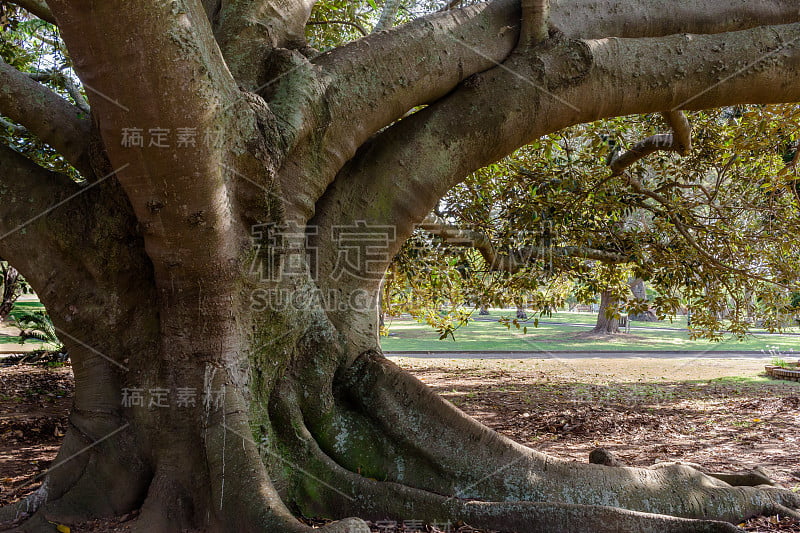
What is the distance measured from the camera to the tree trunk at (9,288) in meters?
13.7

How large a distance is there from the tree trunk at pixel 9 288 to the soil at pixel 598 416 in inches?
129

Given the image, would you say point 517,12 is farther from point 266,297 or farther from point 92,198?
point 92,198

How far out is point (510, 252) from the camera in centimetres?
832

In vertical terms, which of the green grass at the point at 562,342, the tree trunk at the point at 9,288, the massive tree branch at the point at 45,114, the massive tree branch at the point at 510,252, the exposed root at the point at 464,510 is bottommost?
the green grass at the point at 562,342

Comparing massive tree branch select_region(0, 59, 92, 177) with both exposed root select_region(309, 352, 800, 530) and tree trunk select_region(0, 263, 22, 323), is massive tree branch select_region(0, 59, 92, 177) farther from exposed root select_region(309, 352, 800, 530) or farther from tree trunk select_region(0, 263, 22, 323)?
tree trunk select_region(0, 263, 22, 323)

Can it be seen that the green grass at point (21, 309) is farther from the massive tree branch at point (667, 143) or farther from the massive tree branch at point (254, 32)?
the massive tree branch at point (667, 143)

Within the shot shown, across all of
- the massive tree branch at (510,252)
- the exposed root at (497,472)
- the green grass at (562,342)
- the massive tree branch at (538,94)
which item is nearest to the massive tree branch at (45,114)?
the massive tree branch at (538,94)

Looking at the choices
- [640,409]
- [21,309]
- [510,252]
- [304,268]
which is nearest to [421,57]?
[304,268]

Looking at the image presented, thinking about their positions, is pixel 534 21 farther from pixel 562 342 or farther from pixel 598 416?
pixel 562 342

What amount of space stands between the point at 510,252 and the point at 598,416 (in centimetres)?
245

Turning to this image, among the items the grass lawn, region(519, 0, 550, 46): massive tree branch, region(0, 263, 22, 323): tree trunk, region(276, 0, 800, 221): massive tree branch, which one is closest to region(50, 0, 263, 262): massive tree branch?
region(276, 0, 800, 221): massive tree branch

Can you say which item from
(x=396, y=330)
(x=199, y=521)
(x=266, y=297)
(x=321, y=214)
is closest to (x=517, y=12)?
(x=321, y=214)

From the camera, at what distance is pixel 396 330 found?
28.9 m

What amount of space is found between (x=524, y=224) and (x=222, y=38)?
173 inches
